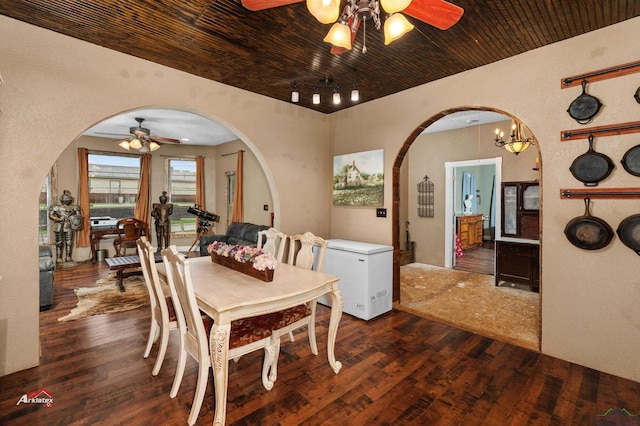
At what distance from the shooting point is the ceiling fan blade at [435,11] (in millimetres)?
1449

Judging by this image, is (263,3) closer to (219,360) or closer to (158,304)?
(219,360)

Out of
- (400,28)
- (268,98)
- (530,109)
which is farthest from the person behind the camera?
(268,98)

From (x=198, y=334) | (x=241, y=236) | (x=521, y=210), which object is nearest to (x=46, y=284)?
(x=241, y=236)

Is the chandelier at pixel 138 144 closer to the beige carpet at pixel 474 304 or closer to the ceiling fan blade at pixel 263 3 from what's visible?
the ceiling fan blade at pixel 263 3

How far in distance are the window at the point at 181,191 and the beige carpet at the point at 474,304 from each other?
567 cm

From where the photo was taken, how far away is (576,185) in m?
2.46

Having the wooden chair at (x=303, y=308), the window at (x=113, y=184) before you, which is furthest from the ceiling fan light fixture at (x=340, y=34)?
the window at (x=113, y=184)

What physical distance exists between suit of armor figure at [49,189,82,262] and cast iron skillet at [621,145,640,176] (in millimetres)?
8108

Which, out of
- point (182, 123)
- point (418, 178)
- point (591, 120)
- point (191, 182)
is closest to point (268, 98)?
point (182, 123)

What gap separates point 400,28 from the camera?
5.08 feet

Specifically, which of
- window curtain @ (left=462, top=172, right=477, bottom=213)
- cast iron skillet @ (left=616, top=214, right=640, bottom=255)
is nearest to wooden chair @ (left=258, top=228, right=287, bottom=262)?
cast iron skillet @ (left=616, top=214, right=640, bottom=255)

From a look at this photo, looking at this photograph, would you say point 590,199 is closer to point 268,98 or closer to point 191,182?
point 268,98

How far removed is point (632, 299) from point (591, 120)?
140cm

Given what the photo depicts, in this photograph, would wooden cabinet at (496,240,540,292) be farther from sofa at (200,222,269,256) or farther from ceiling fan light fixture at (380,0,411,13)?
ceiling fan light fixture at (380,0,411,13)
